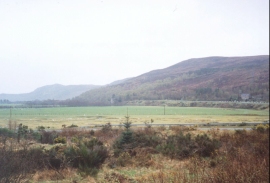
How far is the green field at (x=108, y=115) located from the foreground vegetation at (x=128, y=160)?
3.46 ft

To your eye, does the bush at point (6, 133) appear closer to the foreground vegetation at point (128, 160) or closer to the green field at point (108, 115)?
the foreground vegetation at point (128, 160)

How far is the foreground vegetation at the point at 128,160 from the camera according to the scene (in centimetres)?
480

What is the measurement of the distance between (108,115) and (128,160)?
16.4 m

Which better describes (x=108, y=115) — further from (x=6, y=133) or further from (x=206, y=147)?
(x=6, y=133)

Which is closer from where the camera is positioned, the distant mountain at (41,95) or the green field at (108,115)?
the distant mountain at (41,95)

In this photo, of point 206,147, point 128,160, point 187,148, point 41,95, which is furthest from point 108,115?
point 128,160

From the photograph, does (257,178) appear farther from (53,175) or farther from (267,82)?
(267,82)

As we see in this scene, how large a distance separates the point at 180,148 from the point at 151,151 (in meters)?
1.64

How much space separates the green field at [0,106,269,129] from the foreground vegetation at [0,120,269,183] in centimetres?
106

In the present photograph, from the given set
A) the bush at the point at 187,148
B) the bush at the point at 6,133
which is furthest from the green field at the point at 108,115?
the bush at the point at 187,148

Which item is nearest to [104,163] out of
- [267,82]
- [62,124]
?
[62,124]

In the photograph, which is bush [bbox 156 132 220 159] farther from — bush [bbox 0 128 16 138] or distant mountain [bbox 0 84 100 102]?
distant mountain [bbox 0 84 100 102]

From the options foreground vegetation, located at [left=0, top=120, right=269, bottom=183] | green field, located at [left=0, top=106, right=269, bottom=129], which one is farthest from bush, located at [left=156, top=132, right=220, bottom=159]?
green field, located at [left=0, top=106, right=269, bottom=129]

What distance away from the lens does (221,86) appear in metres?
54.2
